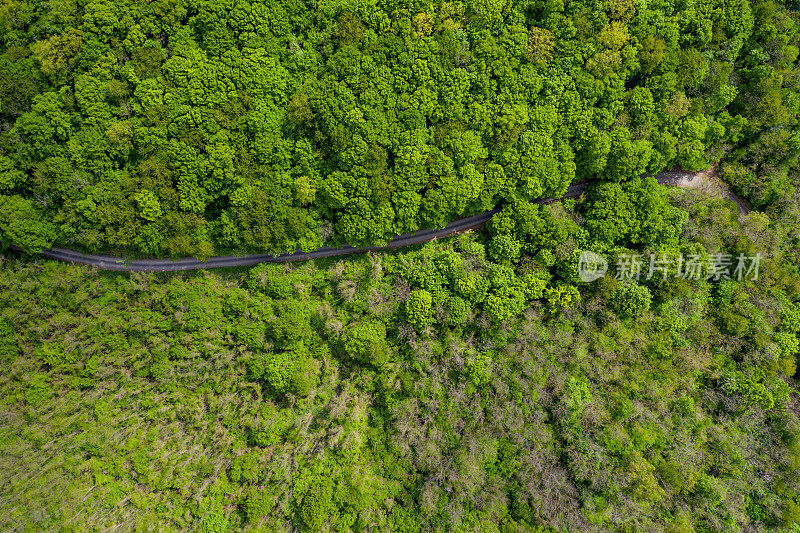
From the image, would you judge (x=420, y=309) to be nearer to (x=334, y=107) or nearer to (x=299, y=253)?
(x=299, y=253)

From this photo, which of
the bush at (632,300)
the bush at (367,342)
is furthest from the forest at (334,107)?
the bush at (632,300)

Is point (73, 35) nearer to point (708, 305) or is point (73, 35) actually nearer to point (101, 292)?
point (101, 292)

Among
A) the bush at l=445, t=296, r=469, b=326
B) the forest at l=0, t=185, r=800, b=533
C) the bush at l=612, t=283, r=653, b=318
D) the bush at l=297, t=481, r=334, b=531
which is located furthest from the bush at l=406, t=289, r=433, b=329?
the bush at l=612, t=283, r=653, b=318

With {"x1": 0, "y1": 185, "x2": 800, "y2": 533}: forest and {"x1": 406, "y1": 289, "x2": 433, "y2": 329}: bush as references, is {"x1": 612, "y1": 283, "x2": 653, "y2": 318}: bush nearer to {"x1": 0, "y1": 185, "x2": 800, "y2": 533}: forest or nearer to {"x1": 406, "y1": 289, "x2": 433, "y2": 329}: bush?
{"x1": 0, "y1": 185, "x2": 800, "y2": 533}: forest

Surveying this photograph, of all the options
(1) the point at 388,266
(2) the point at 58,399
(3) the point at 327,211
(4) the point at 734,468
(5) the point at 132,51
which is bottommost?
(4) the point at 734,468

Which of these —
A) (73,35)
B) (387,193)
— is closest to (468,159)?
(387,193)

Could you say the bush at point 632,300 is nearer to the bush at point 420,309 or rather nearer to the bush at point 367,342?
the bush at point 420,309
